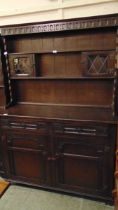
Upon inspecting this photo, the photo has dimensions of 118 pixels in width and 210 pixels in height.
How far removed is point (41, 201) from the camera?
82.4 inches

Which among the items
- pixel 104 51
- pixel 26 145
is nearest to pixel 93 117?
pixel 104 51

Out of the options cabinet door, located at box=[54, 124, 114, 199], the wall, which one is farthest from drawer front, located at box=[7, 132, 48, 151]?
the wall

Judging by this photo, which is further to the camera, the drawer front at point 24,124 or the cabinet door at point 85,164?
the drawer front at point 24,124

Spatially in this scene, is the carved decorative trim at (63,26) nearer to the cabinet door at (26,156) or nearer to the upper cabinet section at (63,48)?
the upper cabinet section at (63,48)

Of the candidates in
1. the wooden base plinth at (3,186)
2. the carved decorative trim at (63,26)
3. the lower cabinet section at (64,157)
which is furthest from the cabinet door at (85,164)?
the carved decorative trim at (63,26)

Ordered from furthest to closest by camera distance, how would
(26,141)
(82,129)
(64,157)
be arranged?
(26,141) < (64,157) < (82,129)

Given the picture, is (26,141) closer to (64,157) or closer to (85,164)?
(64,157)

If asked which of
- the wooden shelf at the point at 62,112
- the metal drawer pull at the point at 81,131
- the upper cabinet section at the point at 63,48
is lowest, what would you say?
the metal drawer pull at the point at 81,131

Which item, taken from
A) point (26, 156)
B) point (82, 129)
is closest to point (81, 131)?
point (82, 129)

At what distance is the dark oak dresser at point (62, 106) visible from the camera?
1.89 m

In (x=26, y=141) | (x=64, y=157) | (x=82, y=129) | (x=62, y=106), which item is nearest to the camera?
(x=82, y=129)

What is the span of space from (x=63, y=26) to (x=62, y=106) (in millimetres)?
932

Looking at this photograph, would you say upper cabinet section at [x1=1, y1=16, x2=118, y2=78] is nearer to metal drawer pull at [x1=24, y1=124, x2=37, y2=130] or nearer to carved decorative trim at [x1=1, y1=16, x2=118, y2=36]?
carved decorative trim at [x1=1, y1=16, x2=118, y2=36]

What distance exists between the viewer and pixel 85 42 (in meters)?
2.11
